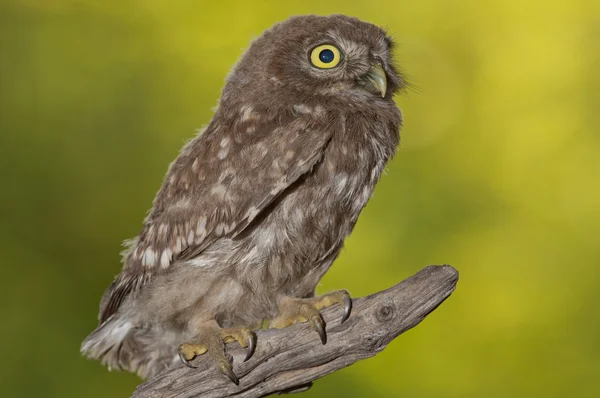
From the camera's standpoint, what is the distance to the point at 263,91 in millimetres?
2912

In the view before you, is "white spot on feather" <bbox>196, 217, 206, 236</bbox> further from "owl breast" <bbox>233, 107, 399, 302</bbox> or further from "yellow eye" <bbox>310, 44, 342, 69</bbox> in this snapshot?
"yellow eye" <bbox>310, 44, 342, 69</bbox>

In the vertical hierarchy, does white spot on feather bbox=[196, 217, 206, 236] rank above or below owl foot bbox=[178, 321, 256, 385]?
above

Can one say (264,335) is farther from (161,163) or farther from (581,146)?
(581,146)

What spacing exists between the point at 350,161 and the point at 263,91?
15.8 inches

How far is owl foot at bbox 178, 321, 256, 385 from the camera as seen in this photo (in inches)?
110

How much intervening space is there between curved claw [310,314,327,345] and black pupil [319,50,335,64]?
88cm

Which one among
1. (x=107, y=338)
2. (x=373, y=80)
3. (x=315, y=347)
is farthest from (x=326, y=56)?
(x=107, y=338)

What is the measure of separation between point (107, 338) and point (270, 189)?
100 cm

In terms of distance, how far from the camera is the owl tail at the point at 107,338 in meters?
3.18

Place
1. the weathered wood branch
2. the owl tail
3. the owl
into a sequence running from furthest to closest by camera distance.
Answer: the owl tail → the owl → the weathered wood branch

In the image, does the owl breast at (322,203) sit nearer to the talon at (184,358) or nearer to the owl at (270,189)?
the owl at (270,189)

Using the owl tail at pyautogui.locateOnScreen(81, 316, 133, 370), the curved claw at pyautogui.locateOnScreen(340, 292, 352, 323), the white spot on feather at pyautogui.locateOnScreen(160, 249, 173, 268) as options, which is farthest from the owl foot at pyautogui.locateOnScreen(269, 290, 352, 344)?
the owl tail at pyautogui.locateOnScreen(81, 316, 133, 370)

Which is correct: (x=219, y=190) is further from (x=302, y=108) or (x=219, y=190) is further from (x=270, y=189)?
(x=302, y=108)

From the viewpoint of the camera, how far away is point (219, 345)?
2832 millimetres
